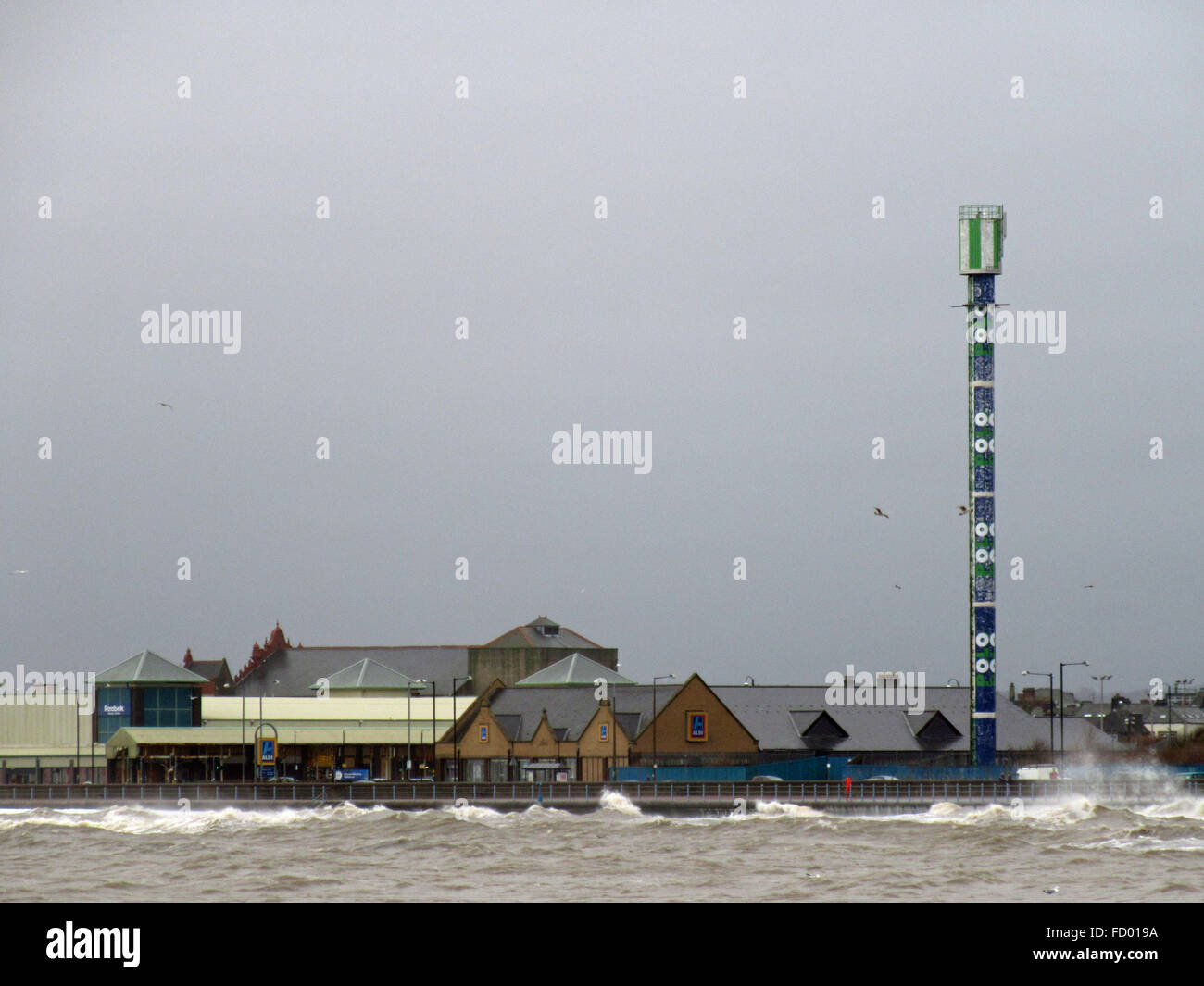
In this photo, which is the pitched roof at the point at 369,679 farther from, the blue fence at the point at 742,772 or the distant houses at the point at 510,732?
the blue fence at the point at 742,772

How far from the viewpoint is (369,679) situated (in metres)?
122

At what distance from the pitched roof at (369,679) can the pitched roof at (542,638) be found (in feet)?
33.5

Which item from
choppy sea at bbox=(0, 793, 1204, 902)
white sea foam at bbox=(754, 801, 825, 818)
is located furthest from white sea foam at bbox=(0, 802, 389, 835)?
white sea foam at bbox=(754, 801, 825, 818)

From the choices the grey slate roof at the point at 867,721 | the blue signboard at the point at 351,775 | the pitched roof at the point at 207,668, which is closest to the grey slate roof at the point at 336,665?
the blue signboard at the point at 351,775

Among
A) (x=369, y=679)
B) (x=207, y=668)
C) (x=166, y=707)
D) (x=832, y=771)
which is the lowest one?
(x=832, y=771)

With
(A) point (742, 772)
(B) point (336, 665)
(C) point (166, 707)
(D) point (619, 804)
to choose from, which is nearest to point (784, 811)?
(D) point (619, 804)

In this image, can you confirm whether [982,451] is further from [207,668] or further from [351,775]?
[207,668]

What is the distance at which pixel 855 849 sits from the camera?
54.2m

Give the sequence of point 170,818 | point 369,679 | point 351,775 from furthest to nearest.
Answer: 1. point 369,679
2. point 351,775
3. point 170,818

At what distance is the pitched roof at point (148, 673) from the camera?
11069 cm

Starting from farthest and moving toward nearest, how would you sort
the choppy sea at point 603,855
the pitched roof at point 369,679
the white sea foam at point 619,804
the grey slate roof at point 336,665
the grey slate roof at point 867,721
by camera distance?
the grey slate roof at point 336,665
the pitched roof at point 369,679
the grey slate roof at point 867,721
the white sea foam at point 619,804
the choppy sea at point 603,855

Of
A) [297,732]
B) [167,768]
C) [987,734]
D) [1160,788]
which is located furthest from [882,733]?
[167,768]

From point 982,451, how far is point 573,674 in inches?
1251
